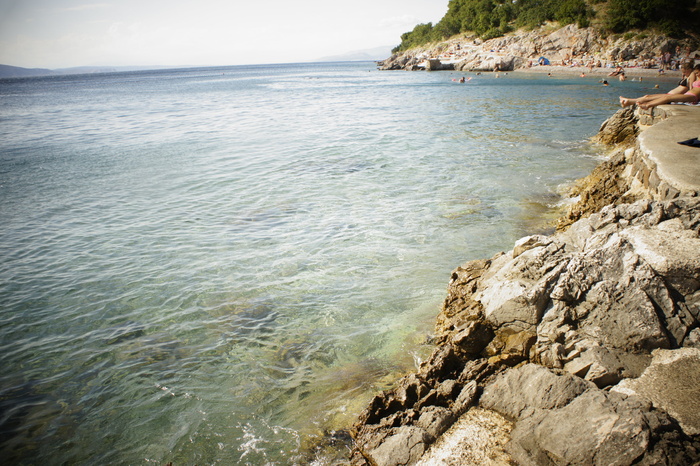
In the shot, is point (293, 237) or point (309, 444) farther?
point (293, 237)

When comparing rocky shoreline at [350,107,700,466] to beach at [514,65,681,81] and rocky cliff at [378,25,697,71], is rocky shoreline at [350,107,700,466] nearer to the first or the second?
beach at [514,65,681,81]

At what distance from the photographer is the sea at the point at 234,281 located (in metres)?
4.87

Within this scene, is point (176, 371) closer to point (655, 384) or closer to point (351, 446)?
point (351, 446)

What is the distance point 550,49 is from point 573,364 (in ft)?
297

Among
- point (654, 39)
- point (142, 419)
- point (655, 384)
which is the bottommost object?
point (142, 419)

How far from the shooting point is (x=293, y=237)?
996 centimetres

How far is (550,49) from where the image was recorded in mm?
76125

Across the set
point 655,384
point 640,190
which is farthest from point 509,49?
point 655,384

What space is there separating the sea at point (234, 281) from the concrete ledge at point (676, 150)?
8.71ft

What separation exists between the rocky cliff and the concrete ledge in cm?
6098

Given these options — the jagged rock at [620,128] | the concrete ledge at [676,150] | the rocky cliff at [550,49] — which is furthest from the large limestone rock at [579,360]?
the rocky cliff at [550,49]

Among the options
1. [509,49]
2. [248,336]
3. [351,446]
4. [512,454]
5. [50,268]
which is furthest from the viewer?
[509,49]

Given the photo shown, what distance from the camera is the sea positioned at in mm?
4871

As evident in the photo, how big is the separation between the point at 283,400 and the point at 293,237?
5363 mm
